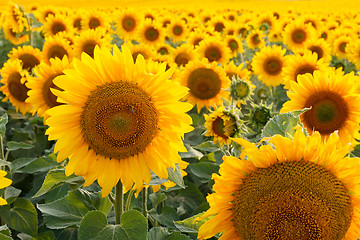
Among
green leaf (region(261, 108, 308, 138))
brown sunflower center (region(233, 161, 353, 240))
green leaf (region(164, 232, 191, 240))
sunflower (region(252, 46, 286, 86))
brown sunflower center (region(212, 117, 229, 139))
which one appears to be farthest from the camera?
sunflower (region(252, 46, 286, 86))

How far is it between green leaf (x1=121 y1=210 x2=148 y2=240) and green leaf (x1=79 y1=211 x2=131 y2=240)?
0.9 inches

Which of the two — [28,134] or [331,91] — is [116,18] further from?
[331,91]

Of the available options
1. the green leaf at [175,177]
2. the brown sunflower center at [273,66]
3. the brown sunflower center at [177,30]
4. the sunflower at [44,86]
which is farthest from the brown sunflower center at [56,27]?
the green leaf at [175,177]

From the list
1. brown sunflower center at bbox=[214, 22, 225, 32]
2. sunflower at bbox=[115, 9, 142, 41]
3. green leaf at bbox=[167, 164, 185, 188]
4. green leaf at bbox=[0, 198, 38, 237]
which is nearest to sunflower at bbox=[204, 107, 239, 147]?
green leaf at bbox=[167, 164, 185, 188]

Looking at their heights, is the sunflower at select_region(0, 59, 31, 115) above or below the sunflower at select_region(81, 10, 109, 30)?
below

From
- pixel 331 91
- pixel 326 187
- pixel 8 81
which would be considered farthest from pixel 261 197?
pixel 8 81

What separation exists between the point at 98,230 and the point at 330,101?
1.85 m

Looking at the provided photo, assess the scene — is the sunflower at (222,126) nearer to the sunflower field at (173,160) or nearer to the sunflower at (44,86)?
the sunflower field at (173,160)

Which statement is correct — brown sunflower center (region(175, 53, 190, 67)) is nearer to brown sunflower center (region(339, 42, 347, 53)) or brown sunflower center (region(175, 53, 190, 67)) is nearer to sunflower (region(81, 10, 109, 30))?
sunflower (region(81, 10, 109, 30))

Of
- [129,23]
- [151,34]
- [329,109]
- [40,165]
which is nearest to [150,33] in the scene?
[151,34]

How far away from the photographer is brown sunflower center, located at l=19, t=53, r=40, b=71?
4.81 metres

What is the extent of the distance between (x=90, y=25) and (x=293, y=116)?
6.60 m

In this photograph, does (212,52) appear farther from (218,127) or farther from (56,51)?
(218,127)

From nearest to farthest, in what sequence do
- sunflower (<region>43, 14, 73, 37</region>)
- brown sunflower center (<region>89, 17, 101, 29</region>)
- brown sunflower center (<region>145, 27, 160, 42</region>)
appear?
sunflower (<region>43, 14, 73, 37</region>), brown sunflower center (<region>89, 17, 101, 29</region>), brown sunflower center (<region>145, 27, 160, 42</region>)
